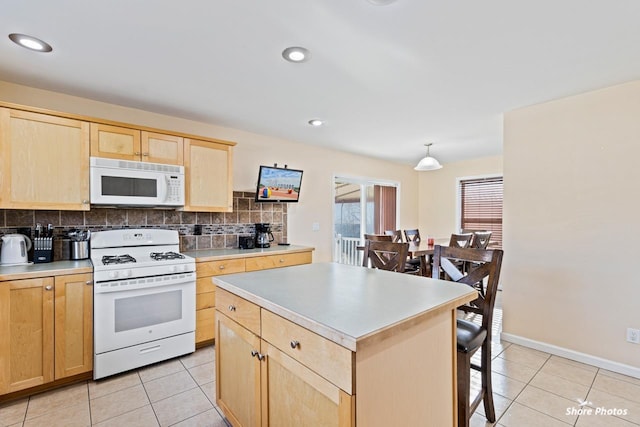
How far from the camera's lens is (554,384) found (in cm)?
231

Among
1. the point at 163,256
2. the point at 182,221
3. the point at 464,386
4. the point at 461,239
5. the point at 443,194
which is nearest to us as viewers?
the point at 464,386

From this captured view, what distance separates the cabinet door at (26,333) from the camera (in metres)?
2.05

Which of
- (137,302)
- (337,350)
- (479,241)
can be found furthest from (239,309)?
(479,241)

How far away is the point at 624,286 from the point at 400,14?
2805 millimetres

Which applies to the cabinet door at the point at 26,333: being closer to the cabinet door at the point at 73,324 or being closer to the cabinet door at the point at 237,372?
the cabinet door at the point at 73,324

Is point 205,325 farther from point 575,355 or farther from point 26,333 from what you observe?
point 575,355

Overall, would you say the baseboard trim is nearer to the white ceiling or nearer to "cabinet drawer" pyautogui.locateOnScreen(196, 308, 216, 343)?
the white ceiling

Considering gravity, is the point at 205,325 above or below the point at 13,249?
below

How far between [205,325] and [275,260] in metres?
0.96

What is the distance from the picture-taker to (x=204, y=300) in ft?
9.55

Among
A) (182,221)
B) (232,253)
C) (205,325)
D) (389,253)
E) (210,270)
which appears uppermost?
(182,221)

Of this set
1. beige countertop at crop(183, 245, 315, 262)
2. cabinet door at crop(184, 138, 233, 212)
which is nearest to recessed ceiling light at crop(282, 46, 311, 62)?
cabinet door at crop(184, 138, 233, 212)

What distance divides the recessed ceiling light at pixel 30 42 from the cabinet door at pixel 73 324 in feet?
5.16

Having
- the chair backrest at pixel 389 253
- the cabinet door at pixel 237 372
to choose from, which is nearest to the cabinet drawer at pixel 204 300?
the cabinet door at pixel 237 372
